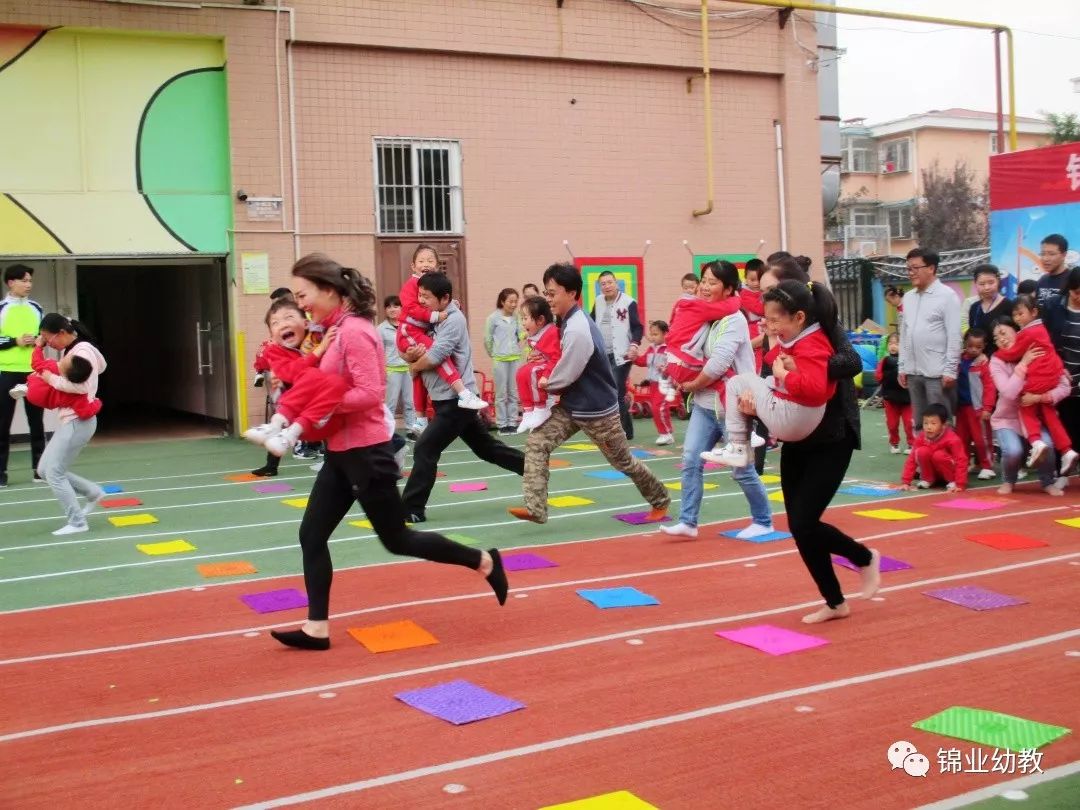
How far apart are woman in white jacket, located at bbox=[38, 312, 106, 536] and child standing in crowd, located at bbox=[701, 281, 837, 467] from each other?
560 cm

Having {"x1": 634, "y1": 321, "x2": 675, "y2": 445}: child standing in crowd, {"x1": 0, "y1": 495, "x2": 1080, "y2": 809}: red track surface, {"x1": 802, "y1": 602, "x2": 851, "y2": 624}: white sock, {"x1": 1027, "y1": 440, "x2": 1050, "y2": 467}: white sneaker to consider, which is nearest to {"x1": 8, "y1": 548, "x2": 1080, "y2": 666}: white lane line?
{"x1": 0, "y1": 495, "x2": 1080, "y2": 809}: red track surface

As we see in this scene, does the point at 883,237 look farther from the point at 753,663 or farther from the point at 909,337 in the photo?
the point at 753,663

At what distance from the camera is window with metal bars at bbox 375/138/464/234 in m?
17.3

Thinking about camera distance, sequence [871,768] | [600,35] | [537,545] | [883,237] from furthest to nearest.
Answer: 1. [883,237]
2. [600,35]
3. [537,545]
4. [871,768]

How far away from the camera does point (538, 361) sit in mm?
9078

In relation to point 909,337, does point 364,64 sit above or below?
above

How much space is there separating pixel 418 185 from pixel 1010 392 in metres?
9.65

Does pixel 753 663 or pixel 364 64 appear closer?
pixel 753 663

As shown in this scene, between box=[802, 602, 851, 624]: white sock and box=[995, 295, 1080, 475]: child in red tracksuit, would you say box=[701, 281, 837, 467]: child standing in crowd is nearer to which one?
box=[802, 602, 851, 624]: white sock

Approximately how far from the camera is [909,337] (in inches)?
432

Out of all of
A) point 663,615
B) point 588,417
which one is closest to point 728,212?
point 588,417

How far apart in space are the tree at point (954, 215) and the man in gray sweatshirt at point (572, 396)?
4646 centimetres

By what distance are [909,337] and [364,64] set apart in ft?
30.6

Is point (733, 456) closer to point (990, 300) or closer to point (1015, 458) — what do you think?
point (1015, 458)
